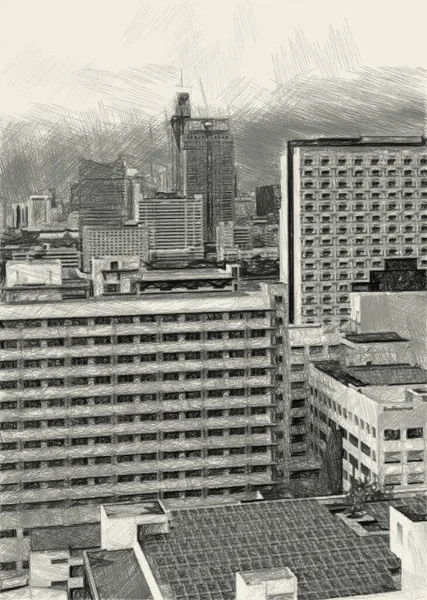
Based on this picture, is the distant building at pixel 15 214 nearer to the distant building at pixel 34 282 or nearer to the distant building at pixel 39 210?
the distant building at pixel 39 210

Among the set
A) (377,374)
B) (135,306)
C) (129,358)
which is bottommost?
(377,374)

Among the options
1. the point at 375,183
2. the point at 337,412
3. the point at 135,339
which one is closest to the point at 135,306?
the point at 135,339

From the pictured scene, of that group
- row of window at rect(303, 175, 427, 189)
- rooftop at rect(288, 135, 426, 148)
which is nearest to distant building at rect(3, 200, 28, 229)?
rooftop at rect(288, 135, 426, 148)

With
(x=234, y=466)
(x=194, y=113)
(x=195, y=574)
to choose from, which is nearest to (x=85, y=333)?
(x=234, y=466)

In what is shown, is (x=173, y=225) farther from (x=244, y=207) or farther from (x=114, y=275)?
(x=114, y=275)

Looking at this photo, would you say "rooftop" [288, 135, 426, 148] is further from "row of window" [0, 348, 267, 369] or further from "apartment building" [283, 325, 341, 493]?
"row of window" [0, 348, 267, 369]

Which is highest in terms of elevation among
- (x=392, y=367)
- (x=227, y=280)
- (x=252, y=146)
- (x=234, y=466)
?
(x=252, y=146)

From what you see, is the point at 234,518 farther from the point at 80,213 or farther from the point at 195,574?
the point at 80,213
